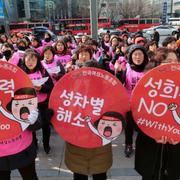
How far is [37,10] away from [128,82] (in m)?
68.3

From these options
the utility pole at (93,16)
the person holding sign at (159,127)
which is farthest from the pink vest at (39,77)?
the utility pole at (93,16)

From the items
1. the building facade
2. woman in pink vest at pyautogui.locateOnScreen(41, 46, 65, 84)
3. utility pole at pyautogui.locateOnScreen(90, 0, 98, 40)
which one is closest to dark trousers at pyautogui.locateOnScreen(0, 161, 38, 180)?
woman in pink vest at pyautogui.locateOnScreen(41, 46, 65, 84)

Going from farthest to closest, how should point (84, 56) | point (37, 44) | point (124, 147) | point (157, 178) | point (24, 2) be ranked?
point (24, 2), point (37, 44), point (124, 147), point (84, 56), point (157, 178)

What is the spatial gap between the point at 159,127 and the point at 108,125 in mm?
415

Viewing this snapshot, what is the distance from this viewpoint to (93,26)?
8461 millimetres

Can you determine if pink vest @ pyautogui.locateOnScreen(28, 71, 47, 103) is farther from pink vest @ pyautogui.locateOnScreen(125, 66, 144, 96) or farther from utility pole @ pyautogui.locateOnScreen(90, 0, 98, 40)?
utility pole @ pyautogui.locateOnScreen(90, 0, 98, 40)

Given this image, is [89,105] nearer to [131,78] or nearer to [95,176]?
[95,176]

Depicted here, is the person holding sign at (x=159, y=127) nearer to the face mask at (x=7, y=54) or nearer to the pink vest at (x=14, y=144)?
the pink vest at (x=14, y=144)

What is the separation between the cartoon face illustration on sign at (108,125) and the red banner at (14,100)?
52cm

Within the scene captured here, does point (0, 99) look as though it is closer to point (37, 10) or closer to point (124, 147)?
point (124, 147)

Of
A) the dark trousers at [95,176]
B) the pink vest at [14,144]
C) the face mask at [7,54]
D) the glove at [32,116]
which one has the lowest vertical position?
the dark trousers at [95,176]

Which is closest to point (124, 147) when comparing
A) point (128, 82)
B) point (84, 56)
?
point (128, 82)

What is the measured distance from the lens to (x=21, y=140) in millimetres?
2301

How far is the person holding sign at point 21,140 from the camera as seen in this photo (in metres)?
2.16
